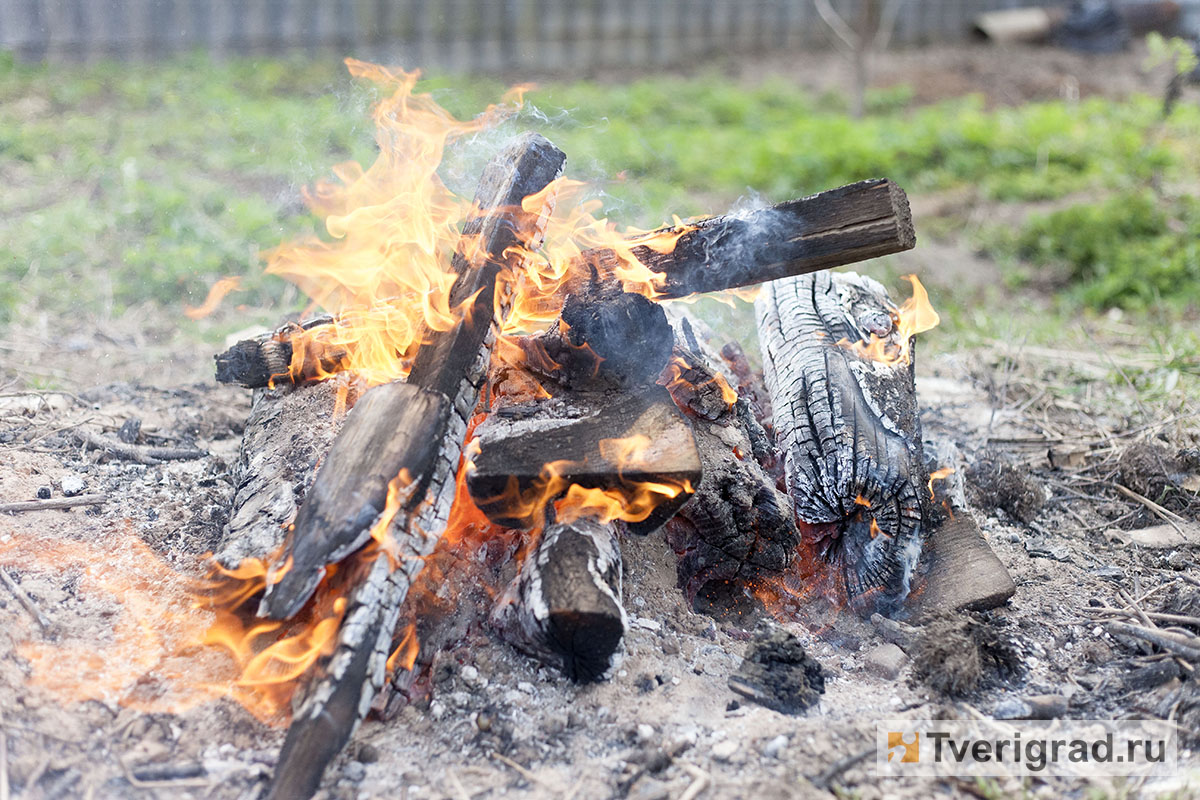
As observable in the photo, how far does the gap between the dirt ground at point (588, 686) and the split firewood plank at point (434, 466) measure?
0.14m

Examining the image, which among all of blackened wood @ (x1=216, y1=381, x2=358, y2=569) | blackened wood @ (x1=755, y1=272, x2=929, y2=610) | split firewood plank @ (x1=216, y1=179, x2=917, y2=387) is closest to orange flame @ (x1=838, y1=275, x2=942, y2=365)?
blackened wood @ (x1=755, y1=272, x2=929, y2=610)

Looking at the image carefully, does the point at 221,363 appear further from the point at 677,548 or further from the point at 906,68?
the point at 906,68

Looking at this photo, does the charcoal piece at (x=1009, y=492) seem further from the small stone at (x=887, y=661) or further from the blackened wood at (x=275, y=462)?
the blackened wood at (x=275, y=462)

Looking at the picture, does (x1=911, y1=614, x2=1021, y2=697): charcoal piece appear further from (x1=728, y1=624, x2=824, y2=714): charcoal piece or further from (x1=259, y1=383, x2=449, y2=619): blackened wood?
(x1=259, y1=383, x2=449, y2=619): blackened wood

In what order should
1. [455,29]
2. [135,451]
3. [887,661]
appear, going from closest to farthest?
[887,661], [135,451], [455,29]

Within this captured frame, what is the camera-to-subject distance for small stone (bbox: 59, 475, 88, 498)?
3.30 m

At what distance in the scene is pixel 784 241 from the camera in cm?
279

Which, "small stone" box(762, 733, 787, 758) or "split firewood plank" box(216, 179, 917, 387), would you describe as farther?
"split firewood plank" box(216, 179, 917, 387)

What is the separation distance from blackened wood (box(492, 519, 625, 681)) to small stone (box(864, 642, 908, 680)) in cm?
90

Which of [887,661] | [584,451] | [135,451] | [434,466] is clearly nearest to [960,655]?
[887,661]

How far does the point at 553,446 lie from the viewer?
2.72 meters

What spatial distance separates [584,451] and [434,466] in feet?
1.55

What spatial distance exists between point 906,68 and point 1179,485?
9.77 metres

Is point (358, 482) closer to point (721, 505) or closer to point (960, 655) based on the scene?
point (721, 505)
